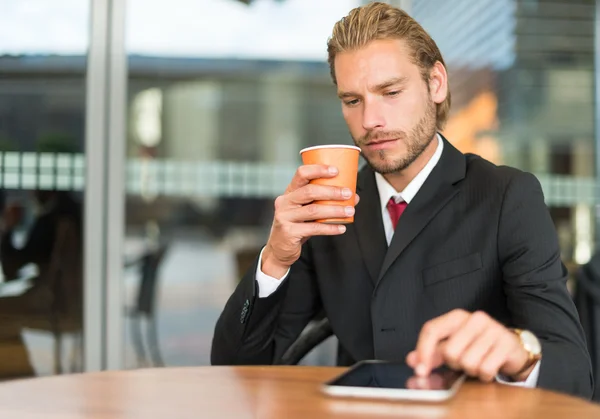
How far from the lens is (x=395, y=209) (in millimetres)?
1544

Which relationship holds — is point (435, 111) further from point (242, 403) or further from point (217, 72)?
point (217, 72)

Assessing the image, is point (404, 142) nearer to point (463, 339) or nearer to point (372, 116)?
point (372, 116)

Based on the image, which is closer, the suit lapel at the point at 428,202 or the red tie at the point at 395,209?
the suit lapel at the point at 428,202

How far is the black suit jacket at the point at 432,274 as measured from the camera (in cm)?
132

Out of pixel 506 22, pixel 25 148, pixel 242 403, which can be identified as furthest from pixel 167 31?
pixel 242 403

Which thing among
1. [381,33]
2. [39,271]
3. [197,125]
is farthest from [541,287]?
[197,125]

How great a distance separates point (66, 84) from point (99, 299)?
1.16 metres

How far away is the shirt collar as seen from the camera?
1531mm

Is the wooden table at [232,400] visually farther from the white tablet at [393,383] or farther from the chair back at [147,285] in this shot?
the chair back at [147,285]

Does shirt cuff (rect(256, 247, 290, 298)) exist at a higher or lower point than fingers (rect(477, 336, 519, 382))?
higher

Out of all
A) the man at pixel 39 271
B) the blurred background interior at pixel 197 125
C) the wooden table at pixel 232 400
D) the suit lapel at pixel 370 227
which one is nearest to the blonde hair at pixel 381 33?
the suit lapel at pixel 370 227

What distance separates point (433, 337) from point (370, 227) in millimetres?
593

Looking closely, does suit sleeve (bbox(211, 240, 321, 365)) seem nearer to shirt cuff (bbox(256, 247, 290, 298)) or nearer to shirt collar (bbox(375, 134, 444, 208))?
shirt cuff (bbox(256, 247, 290, 298))

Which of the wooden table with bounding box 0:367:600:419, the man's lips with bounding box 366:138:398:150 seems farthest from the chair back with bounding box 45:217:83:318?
the wooden table with bounding box 0:367:600:419
